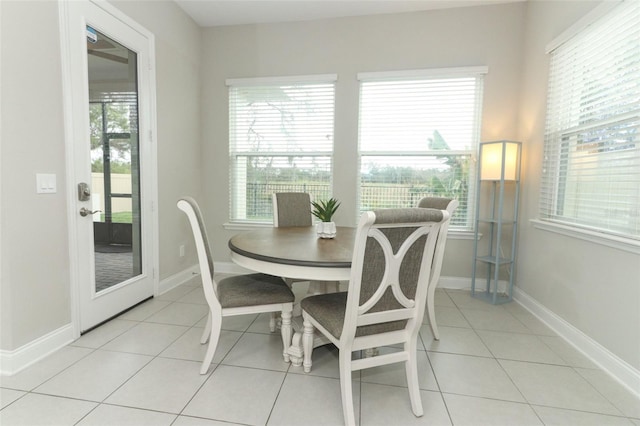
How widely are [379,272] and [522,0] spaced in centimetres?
336

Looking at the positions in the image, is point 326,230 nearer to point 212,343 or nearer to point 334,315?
point 334,315

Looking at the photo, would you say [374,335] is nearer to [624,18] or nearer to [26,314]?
[26,314]

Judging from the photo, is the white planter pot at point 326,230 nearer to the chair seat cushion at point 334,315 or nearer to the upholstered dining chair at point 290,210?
the chair seat cushion at point 334,315

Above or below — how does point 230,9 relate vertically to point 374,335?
above

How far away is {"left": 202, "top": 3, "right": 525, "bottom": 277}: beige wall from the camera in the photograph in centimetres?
323

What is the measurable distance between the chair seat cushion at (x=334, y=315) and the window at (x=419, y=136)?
197 cm

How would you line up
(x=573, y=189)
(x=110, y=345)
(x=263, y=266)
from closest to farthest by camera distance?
(x=263, y=266) < (x=110, y=345) < (x=573, y=189)

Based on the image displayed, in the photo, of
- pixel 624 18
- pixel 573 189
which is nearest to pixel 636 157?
pixel 573 189

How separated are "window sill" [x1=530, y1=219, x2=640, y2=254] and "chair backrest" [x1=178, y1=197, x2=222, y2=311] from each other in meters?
2.37

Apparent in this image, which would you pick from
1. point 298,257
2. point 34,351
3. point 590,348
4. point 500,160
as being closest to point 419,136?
point 500,160

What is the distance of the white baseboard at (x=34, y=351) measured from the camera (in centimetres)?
180

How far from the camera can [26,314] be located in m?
1.89

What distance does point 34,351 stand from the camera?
1918 mm

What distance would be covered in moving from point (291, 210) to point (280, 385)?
157cm
